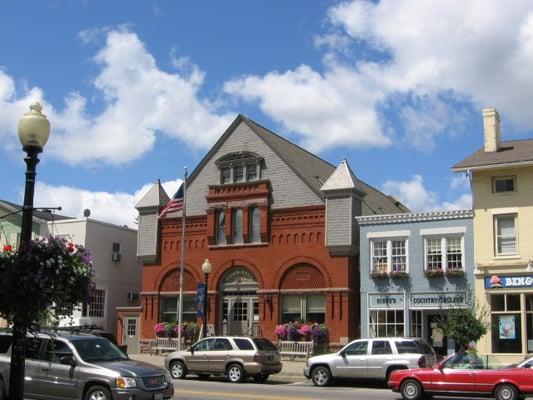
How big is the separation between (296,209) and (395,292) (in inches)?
263

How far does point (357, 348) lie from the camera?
78.0 feet

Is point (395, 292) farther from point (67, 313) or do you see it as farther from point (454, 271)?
point (67, 313)

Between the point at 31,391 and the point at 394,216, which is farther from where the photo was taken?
the point at 394,216

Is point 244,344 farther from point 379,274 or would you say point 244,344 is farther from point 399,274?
point 399,274

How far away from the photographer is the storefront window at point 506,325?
2983 centimetres

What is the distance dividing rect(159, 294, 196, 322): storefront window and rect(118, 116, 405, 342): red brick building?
56 mm

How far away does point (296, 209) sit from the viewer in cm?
3612

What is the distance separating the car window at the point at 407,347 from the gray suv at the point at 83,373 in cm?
1072

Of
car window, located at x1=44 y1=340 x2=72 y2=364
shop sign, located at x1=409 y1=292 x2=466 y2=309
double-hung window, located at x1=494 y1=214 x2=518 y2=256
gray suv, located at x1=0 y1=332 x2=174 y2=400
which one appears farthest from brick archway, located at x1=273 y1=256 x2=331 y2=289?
car window, located at x1=44 y1=340 x2=72 y2=364

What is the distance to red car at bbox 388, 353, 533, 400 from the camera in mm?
17359

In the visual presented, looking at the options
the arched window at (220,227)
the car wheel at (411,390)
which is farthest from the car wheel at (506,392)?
the arched window at (220,227)

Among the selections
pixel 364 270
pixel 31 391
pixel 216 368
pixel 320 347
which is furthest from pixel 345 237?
pixel 31 391

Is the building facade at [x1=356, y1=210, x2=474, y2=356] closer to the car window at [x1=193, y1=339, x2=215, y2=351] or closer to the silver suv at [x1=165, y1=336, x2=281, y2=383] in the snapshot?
the silver suv at [x1=165, y1=336, x2=281, y2=383]

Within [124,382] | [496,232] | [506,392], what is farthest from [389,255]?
[124,382]
